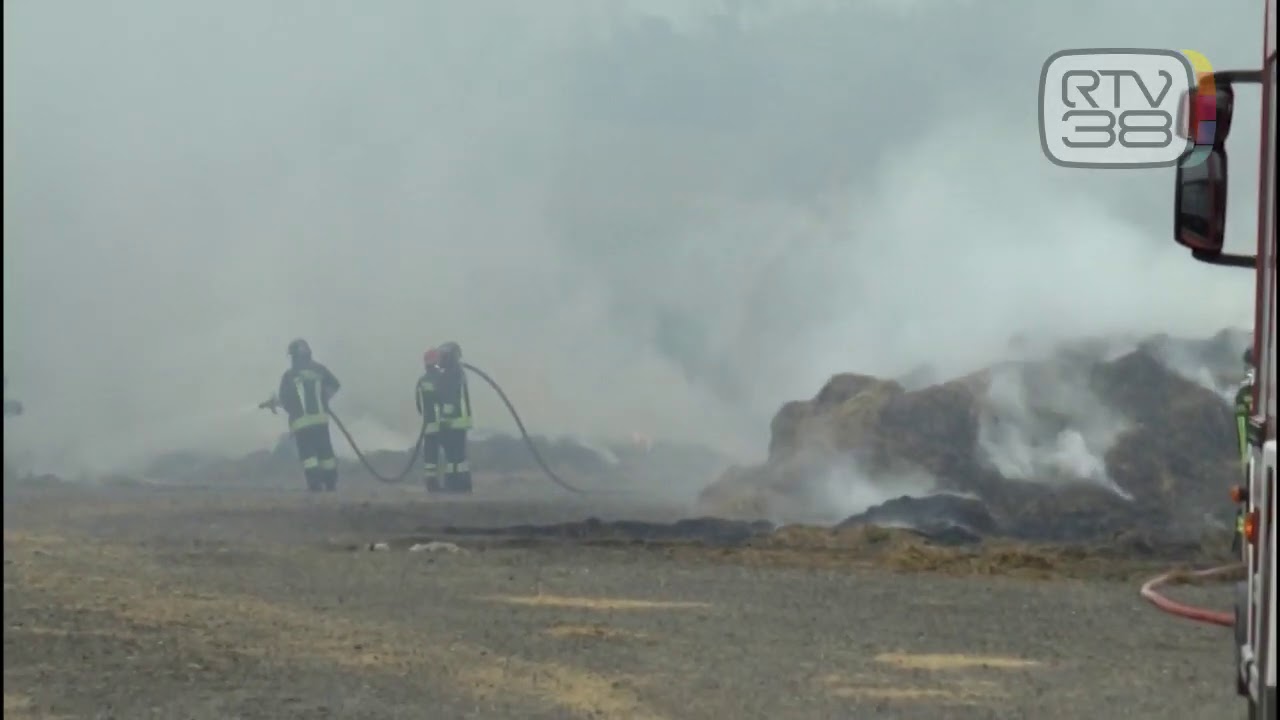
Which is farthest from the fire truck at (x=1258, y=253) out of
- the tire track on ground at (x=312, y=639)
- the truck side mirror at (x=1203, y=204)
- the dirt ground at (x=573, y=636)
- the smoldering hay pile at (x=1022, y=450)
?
the smoldering hay pile at (x=1022, y=450)

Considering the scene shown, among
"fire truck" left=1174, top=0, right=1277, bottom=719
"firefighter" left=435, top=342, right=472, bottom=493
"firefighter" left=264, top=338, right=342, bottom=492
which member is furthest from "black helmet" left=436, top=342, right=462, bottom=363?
"fire truck" left=1174, top=0, right=1277, bottom=719

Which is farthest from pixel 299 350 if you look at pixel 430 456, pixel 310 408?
pixel 430 456

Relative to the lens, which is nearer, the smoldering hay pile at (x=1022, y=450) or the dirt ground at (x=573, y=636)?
the dirt ground at (x=573, y=636)

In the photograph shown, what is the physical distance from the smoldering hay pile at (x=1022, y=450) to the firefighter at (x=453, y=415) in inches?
113

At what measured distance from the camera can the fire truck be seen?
139 inches

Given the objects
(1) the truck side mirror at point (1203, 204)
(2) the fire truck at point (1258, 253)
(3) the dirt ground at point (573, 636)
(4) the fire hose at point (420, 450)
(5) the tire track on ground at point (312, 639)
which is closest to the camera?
(2) the fire truck at point (1258, 253)

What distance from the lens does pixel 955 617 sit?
36.6ft

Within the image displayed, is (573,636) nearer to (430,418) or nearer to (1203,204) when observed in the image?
(1203,204)

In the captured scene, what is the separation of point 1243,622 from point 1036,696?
12.7 ft

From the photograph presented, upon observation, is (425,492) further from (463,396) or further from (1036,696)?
(1036,696)

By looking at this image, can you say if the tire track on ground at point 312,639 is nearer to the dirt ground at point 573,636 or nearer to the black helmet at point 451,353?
the dirt ground at point 573,636

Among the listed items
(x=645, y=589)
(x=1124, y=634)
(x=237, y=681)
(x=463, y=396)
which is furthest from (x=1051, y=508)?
(x=237, y=681)

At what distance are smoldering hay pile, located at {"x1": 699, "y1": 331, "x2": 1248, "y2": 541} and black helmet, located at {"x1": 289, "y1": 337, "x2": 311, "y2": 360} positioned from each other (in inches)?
196

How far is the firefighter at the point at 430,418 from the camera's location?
62.3 ft
